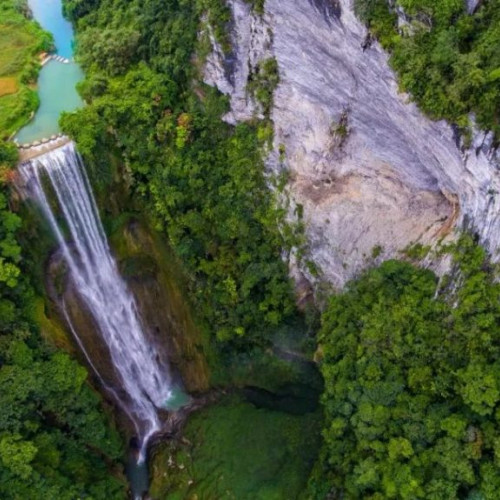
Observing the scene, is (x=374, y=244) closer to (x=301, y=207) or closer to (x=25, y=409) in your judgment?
(x=301, y=207)

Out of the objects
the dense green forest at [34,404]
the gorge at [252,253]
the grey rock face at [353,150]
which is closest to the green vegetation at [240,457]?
the gorge at [252,253]

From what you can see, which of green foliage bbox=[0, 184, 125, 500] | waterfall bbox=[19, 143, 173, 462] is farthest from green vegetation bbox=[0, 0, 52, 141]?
green foliage bbox=[0, 184, 125, 500]

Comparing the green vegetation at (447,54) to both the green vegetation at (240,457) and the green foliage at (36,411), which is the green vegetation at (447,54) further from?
the green vegetation at (240,457)

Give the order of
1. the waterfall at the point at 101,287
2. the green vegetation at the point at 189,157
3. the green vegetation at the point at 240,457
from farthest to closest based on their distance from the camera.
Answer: the green vegetation at the point at 240,457 → the green vegetation at the point at 189,157 → the waterfall at the point at 101,287

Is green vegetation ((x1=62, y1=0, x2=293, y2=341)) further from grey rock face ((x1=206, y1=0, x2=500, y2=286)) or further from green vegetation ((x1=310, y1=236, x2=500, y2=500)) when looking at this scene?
green vegetation ((x1=310, y1=236, x2=500, y2=500))

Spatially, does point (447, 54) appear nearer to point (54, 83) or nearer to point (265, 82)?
point (265, 82)

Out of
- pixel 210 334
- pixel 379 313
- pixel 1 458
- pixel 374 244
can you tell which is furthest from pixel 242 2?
pixel 1 458
